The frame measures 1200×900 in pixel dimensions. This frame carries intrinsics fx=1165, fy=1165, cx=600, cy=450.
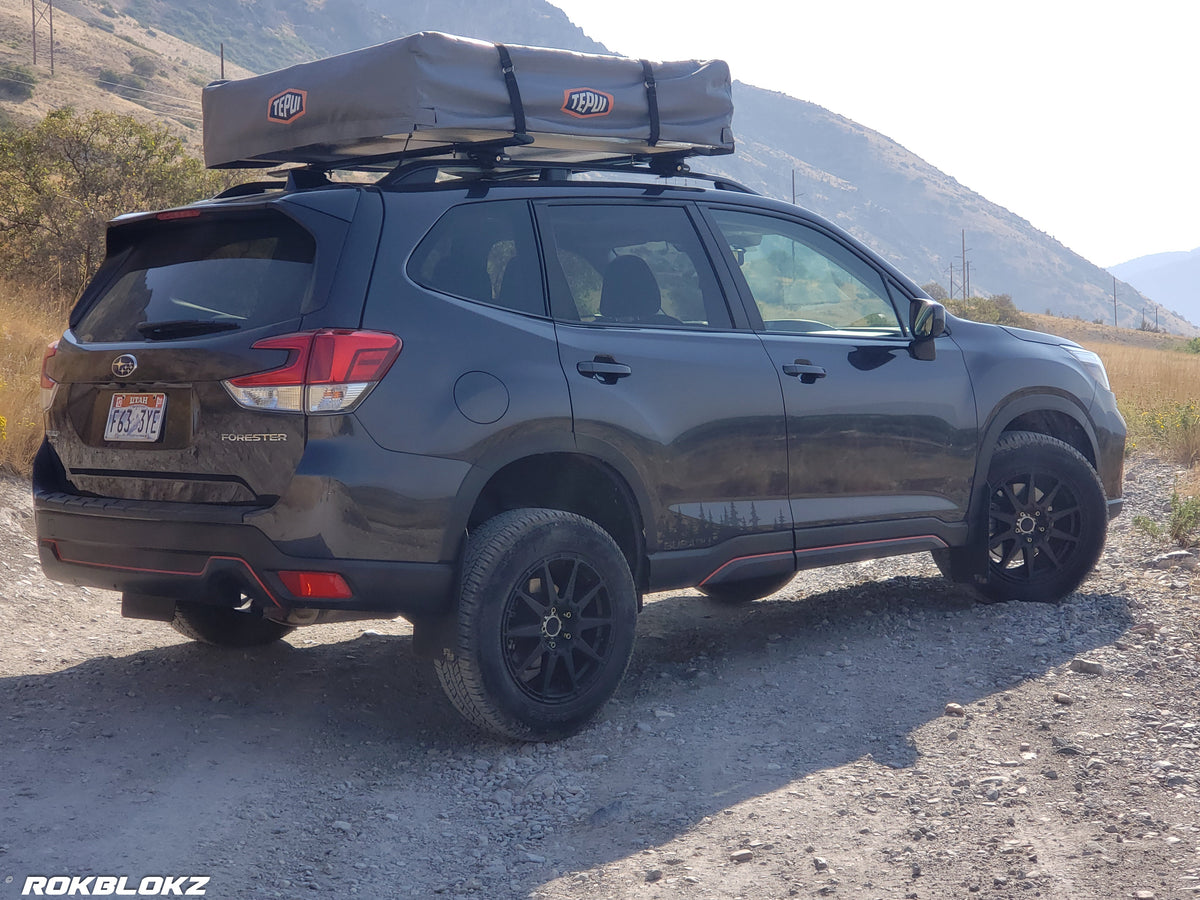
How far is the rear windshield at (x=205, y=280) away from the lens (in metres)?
3.71

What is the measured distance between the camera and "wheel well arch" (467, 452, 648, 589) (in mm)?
4121

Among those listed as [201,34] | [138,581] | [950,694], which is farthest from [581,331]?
[201,34]

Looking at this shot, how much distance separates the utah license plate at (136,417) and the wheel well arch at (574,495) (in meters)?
1.07

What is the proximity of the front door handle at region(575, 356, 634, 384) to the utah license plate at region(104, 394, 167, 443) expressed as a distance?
1.39 meters

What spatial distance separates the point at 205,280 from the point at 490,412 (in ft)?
3.47

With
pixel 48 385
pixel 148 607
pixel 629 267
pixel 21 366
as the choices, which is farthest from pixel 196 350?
pixel 21 366

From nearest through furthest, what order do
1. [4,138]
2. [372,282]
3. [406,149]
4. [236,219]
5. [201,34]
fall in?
[372,282]
[236,219]
[406,149]
[4,138]
[201,34]

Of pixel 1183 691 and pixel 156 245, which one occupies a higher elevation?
pixel 156 245

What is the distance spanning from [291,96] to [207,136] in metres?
0.60

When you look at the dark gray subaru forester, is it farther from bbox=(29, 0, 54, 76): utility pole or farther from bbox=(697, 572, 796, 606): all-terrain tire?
bbox=(29, 0, 54, 76): utility pole

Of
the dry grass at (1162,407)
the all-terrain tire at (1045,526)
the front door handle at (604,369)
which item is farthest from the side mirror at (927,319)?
the dry grass at (1162,407)

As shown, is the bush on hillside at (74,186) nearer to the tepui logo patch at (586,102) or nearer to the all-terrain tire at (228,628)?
the all-terrain tire at (228,628)

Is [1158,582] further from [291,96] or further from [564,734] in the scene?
[291,96]

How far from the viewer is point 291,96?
446cm
